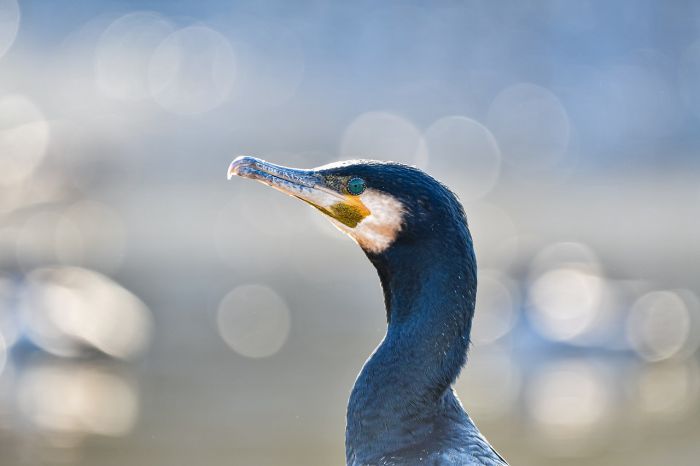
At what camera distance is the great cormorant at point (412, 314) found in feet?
13.5

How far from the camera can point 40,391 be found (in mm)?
10898

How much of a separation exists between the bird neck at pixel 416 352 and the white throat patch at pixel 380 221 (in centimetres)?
5

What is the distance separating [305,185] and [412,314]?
0.55 meters

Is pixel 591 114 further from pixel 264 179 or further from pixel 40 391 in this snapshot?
pixel 264 179

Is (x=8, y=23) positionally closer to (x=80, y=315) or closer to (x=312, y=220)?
→ (x=312, y=220)

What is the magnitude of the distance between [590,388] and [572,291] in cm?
299

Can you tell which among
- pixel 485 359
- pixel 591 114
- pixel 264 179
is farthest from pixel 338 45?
pixel 264 179

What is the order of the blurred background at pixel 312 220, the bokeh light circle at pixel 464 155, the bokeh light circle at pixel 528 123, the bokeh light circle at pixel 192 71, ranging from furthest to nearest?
the bokeh light circle at pixel 192 71 < the bokeh light circle at pixel 528 123 < the bokeh light circle at pixel 464 155 < the blurred background at pixel 312 220

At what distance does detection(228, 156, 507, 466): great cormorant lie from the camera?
162 inches

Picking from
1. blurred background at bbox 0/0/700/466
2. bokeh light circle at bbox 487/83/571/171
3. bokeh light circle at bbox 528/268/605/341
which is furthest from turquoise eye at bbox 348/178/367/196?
bokeh light circle at bbox 487/83/571/171

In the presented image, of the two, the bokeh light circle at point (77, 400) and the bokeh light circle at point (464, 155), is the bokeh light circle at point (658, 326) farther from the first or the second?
the bokeh light circle at point (464, 155)

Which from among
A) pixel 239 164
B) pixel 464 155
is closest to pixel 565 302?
pixel 239 164

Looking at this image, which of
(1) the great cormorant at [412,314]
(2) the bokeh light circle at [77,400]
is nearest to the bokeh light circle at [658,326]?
(2) the bokeh light circle at [77,400]

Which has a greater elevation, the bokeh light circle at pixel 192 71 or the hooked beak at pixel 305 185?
the bokeh light circle at pixel 192 71
